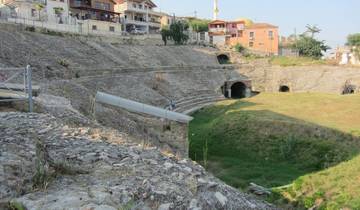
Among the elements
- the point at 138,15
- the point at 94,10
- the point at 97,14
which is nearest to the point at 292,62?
the point at 97,14

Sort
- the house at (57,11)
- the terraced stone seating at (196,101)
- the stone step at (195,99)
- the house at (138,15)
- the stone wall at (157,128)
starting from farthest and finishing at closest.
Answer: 1. the house at (138,15)
2. the house at (57,11)
3. the stone step at (195,99)
4. the terraced stone seating at (196,101)
5. the stone wall at (157,128)

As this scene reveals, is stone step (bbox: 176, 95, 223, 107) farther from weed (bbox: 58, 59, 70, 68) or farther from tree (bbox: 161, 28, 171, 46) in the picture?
tree (bbox: 161, 28, 171, 46)

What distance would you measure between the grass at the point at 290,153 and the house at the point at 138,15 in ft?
130

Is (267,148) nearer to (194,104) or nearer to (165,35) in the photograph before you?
(194,104)

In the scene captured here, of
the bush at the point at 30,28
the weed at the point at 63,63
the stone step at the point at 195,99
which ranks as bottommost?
the stone step at the point at 195,99

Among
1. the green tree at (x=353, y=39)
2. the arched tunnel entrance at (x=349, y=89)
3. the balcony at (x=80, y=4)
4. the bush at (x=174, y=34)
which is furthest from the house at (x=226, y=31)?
the arched tunnel entrance at (x=349, y=89)

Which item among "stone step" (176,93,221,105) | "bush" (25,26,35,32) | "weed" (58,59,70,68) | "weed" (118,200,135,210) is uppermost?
"bush" (25,26,35,32)

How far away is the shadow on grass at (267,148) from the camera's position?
1599 centimetres

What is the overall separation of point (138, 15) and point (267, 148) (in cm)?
5153

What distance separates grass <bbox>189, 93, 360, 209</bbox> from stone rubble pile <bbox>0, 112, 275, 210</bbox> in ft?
21.3

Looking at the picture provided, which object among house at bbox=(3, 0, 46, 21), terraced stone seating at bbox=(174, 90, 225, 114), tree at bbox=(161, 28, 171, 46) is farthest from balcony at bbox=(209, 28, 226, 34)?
house at bbox=(3, 0, 46, 21)

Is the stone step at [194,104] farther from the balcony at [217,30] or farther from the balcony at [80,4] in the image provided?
the balcony at [217,30]

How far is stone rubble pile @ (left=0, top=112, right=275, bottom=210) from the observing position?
5.16 m

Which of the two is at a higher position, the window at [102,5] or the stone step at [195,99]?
the window at [102,5]
